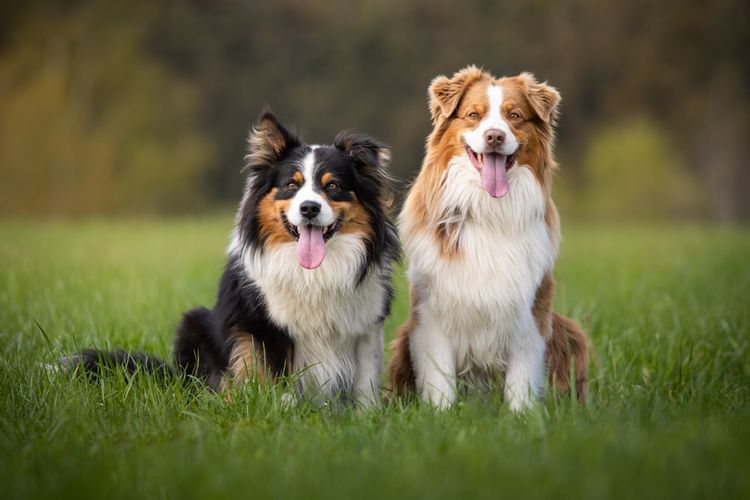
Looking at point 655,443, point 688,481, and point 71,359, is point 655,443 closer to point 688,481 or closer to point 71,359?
point 688,481

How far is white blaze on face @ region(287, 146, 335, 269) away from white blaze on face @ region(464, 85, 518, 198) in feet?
2.95

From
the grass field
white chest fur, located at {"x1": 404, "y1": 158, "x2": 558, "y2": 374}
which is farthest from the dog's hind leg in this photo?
white chest fur, located at {"x1": 404, "y1": 158, "x2": 558, "y2": 374}

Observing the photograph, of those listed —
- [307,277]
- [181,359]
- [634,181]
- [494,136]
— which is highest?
[494,136]

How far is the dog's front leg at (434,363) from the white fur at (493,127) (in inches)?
42.0

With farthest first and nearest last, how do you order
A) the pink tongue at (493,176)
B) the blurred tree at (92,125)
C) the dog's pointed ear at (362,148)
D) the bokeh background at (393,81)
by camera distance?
the bokeh background at (393,81) → the blurred tree at (92,125) → the dog's pointed ear at (362,148) → the pink tongue at (493,176)

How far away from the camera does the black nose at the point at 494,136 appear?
15.4ft

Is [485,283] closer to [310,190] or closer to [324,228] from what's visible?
[324,228]

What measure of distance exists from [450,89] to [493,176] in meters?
0.60

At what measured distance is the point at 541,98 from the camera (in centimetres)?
495

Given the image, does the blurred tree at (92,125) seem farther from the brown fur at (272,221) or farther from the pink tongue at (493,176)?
the pink tongue at (493,176)

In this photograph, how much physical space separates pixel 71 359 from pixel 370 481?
2532mm

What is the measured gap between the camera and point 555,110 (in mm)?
5066

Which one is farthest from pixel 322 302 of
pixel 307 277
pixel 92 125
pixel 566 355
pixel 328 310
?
pixel 92 125

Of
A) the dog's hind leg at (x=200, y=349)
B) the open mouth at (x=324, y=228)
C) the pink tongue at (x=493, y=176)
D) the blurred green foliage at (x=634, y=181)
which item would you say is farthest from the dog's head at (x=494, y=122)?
the blurred green foliage at (x=634, y=181)
